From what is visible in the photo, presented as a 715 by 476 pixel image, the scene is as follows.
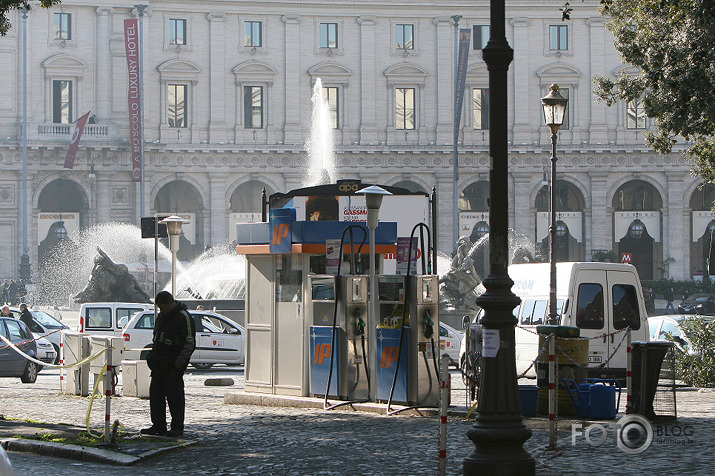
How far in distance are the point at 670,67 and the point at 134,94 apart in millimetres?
44305

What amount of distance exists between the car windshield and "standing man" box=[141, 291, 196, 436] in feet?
71.4

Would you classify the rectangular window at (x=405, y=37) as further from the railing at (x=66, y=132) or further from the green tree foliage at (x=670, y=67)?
the green tree foliage at (x=670, y=67)

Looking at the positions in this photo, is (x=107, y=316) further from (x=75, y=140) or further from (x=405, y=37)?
(x=405, y=37)

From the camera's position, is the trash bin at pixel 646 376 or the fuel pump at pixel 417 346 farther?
the fuel pump at pixel 417 346

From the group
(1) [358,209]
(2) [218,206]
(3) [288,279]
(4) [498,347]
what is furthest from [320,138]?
(4) [498,347]

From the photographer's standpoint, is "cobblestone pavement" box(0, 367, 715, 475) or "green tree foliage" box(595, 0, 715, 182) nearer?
"cobblestone pavement" box(0, 367, 715, 475)

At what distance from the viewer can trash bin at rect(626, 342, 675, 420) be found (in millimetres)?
14008

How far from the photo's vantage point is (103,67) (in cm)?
6725

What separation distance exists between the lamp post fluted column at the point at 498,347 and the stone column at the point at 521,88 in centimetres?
5949

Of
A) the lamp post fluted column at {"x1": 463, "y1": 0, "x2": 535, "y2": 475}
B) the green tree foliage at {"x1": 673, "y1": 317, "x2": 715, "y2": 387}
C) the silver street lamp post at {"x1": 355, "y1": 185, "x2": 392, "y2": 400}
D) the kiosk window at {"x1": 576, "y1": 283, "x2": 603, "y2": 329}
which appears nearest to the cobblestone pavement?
the silver street lamp post at {"x1": 355, "y1": 185, "x2": 392, "y2": 400}

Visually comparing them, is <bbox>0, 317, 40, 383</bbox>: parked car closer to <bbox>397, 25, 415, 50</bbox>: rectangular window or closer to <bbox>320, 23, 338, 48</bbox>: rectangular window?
<bbox>320, 23, 338, 48</bbox>: rectangular window

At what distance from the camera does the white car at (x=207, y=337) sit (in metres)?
27.9

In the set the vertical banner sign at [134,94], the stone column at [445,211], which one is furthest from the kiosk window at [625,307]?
the stone column at [445,211]

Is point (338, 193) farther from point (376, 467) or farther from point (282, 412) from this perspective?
point (376, 467)
